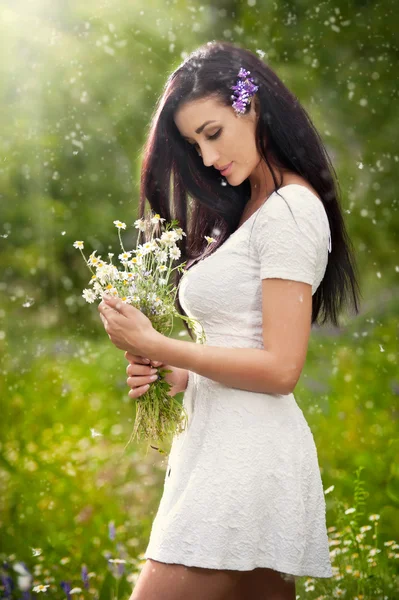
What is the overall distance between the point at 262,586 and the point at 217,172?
1138 mm

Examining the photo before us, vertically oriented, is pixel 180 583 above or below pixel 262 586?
above

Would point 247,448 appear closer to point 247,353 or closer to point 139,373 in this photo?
point 247,353

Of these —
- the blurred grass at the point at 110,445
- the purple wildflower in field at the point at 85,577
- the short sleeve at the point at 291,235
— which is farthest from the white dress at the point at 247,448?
the blurred grass at the point at 110,445

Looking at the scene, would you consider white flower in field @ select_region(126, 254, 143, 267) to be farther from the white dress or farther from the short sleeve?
the short sleeve

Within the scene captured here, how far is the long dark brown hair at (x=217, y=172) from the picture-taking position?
203cm

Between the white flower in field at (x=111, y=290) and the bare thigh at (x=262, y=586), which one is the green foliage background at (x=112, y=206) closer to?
the bare thigh at (x=262, y=586)

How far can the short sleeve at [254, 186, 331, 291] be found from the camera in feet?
6.05

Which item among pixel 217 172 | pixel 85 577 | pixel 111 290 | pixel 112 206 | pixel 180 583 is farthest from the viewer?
pixel 112 206

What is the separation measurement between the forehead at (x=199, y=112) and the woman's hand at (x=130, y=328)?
0.50 meters

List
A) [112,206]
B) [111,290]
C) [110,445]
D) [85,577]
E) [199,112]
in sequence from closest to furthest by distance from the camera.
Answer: [111,290], [199,112], [85,577], [110,445], [112,206]

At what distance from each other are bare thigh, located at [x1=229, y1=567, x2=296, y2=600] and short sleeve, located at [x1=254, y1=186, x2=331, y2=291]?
2.47 feet

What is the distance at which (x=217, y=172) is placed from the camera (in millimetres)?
2361

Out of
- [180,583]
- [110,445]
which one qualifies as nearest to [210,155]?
[180,583]

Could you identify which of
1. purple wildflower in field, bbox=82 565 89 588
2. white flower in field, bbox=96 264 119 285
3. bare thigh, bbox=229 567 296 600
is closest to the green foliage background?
purple wildflower in field, bbox=82 565 89 588
